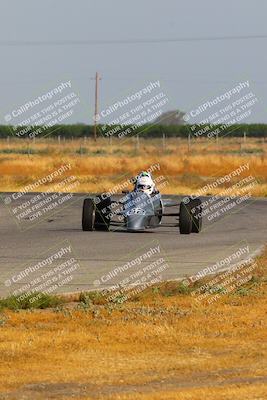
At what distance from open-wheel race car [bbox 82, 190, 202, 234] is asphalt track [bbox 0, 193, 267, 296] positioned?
0.91 feet

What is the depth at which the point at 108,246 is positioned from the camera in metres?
26.9

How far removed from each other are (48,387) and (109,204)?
60.9 ft

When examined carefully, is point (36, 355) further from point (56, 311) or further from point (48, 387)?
point (56, 311)

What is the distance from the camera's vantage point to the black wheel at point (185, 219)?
2950cm

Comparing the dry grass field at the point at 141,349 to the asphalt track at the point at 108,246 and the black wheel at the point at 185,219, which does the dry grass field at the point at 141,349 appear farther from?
the black wheel at the point at 185,219

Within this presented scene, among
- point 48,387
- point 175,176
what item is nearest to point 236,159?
point 175,176

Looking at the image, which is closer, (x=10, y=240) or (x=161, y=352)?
(x=161, y=352)

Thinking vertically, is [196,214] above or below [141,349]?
below

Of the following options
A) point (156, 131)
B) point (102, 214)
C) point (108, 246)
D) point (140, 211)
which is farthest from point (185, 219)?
point (156, 131)

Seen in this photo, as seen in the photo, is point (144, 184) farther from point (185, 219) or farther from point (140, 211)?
point (185, 219)

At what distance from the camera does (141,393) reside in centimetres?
1135

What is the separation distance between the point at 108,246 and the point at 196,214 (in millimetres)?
3682

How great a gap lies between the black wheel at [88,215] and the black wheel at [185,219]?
2101 millimetres

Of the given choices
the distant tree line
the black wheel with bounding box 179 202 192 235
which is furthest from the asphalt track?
the distant tree line
